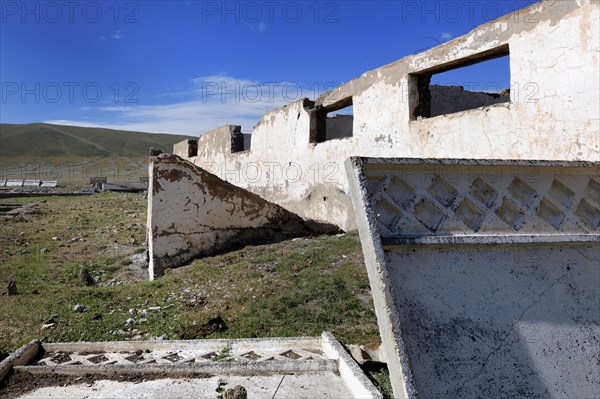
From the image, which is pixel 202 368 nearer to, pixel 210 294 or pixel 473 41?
pixel 210 294

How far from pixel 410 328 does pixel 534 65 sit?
4.05 m

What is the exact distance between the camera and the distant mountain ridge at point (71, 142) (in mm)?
84375

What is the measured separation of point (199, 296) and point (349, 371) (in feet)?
9.37

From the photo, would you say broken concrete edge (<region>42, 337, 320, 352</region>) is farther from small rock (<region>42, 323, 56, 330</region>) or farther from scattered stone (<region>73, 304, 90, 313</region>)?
scattered stone (<region>73, 304, 90, 313</region>)

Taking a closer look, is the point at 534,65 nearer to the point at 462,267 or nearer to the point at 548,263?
the point at 548,263

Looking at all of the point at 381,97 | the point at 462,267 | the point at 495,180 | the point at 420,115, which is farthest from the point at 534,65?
the point at 462,267

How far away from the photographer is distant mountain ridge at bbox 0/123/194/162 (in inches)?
3322

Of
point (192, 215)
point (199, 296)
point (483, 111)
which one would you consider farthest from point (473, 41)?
point (192, 215)

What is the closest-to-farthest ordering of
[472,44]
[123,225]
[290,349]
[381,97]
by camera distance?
[290,349] → [472,44] → [381,97] → [123,225]

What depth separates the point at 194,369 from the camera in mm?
3004

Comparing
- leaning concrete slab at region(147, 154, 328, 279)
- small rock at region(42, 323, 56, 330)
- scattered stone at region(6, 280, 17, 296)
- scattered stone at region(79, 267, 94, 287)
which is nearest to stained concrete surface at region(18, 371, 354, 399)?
small rock at region(42, 323, 56, 330)

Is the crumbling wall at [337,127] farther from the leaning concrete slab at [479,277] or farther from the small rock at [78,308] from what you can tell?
the leaning concrete slab at [479,277]

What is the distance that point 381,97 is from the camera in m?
6.99

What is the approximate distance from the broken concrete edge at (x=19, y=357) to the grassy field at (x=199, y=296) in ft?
2.12
